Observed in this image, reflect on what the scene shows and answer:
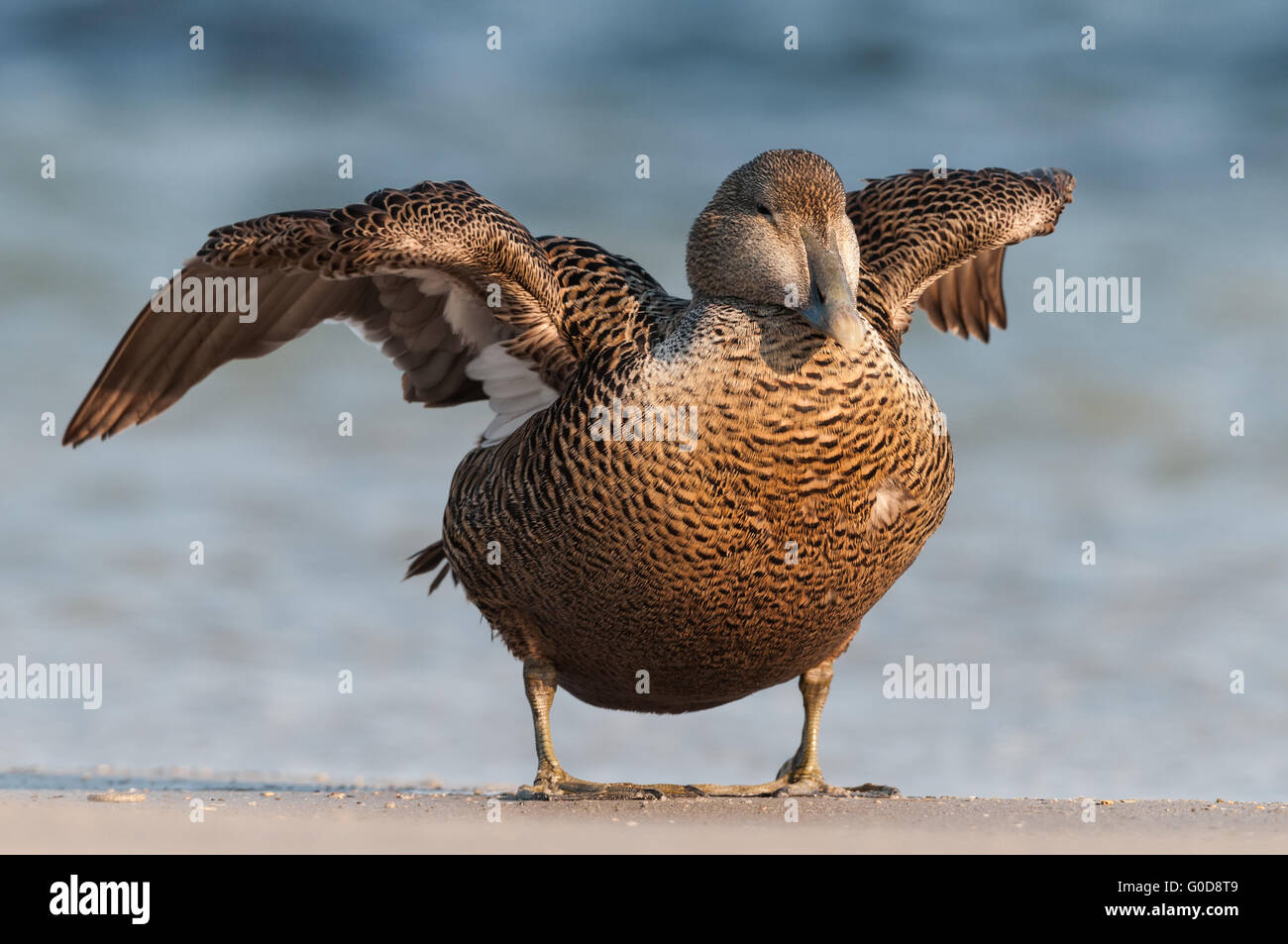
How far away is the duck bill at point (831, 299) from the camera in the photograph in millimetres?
5656

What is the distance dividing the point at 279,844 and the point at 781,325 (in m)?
2.46

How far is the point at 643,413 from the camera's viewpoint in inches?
234

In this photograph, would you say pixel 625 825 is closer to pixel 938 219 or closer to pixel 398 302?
pixel 398 302

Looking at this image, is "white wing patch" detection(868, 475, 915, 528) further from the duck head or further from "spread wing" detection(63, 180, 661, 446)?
"spread wing" detection(63, 180, 661, 446)

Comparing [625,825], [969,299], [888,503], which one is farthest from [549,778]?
[969,299]

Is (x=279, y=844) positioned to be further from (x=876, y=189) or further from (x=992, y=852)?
(x=876, y=189)

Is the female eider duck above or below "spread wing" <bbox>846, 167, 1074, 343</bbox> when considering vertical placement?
below

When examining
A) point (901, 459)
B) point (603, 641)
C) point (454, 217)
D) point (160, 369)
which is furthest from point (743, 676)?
point (160, 369)

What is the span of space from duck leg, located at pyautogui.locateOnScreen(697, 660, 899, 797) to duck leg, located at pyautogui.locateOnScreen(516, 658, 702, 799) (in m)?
0.29

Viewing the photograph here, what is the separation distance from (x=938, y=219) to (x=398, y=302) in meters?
2.55

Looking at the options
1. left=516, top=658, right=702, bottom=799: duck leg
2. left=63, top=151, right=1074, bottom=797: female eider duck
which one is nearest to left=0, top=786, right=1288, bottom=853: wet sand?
left=516, top=658, right=702, bottom=799: duck leg

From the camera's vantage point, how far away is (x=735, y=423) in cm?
587

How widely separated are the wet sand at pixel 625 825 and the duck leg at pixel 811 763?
161 mm

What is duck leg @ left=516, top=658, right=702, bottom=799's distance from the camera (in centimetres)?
654
